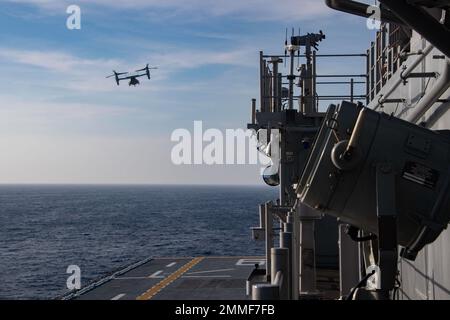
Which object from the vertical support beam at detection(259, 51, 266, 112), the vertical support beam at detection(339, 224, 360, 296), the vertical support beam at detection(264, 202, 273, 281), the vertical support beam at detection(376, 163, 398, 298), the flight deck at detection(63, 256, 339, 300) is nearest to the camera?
the vertical support beam at detection(376, 163, 398, 298)

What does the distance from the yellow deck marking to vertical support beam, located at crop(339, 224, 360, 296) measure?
49.6 ft

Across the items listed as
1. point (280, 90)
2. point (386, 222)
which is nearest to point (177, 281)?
point (280, 90)

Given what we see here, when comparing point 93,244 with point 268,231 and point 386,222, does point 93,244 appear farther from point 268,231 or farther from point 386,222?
point 386,222

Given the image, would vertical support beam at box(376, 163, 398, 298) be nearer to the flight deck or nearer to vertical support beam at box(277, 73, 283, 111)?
the flight deck

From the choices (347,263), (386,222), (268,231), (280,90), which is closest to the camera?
(386,222)

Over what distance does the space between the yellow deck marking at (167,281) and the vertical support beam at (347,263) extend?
15.1 meters

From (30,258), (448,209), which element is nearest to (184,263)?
(448,209)

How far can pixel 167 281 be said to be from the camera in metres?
26.6

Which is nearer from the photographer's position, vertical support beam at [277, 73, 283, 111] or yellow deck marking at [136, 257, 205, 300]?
vertical support beam at [277, 73, 283, 111]

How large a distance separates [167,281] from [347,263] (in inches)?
795

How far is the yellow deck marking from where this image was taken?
74.1ft

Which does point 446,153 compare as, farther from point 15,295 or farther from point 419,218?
point 15,295

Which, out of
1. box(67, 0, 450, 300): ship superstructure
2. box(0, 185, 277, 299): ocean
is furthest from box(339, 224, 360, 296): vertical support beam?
box(0, 185, 277, 299): ocean
